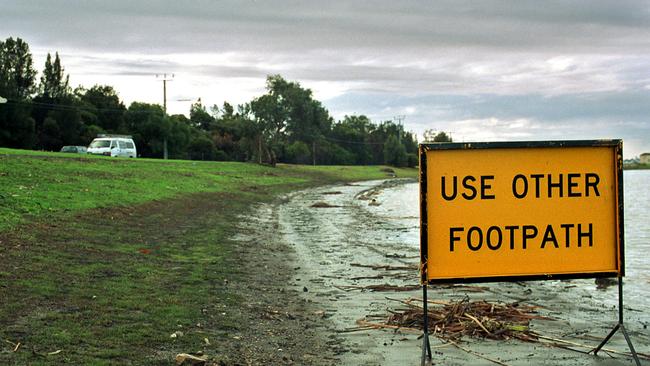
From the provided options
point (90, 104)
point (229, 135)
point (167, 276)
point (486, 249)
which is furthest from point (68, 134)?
point (486, 249)

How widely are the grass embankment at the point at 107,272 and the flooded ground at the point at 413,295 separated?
4.05ft

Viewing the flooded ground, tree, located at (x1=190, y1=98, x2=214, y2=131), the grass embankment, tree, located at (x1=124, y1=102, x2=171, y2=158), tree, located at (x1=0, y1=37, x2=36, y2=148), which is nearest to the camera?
the grass embankment

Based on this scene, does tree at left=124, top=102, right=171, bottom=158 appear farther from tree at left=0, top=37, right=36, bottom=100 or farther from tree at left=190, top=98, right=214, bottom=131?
tree at left=190, top=98, right=214, bottom=131

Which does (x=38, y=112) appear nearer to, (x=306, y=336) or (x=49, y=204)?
(x=49, y=204)

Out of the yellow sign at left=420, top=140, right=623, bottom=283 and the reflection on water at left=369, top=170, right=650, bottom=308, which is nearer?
the yellow sign at left=420, top=140, right=623, bottom=283

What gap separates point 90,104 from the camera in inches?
3226

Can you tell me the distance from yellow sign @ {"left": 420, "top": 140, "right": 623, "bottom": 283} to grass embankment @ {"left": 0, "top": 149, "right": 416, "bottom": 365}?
2398 millimetres

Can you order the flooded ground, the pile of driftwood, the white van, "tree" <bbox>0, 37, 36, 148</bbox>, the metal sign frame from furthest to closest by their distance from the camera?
"tree" <bbox>0, 37, 36, 148</bbox>
the white van
the pile of driftwood
the flooded ground
the metal sign frame

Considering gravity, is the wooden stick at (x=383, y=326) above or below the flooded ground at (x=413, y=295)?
above

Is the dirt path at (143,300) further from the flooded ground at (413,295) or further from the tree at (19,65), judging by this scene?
the tree at (19,65)

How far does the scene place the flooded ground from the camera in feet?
22.9

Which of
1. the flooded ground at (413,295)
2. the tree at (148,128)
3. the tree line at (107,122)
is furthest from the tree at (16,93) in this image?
the flooded ground at (413,295)

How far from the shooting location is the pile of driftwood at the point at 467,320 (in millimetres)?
7602

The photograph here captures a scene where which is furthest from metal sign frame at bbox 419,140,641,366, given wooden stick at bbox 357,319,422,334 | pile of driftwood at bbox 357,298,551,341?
wooden stick at bbox 357,319,422,334
